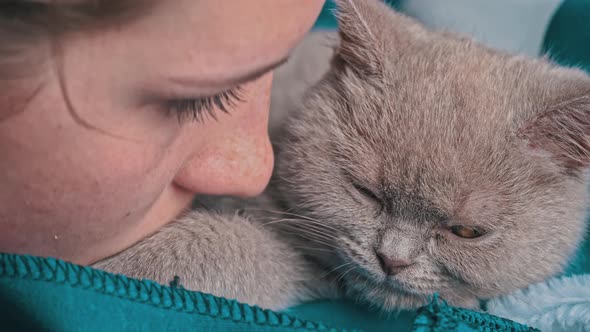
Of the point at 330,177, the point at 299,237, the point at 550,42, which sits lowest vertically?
the point at 299,237

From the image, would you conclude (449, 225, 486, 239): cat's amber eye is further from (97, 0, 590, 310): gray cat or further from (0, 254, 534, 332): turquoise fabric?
(0, 254, 534, 332): turquoise fabric

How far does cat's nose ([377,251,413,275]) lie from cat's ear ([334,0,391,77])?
0.30m

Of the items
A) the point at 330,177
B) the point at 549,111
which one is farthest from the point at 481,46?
the point at 330,177

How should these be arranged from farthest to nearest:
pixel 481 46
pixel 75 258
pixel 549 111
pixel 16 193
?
1. pixel 481 46
2. pixel 549 111
3. pixel 75 258
4. pixel 16 193

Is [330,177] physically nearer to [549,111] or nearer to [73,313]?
[549,111]

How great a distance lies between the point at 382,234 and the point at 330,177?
0.41 feet

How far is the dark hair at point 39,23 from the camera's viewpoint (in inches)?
18.5

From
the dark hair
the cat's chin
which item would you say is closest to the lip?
the cat's chin

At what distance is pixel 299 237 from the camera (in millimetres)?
999

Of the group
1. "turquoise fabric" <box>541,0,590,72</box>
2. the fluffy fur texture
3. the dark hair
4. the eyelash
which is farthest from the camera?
"turquoise fabric" <box>541,0,590,72</box>

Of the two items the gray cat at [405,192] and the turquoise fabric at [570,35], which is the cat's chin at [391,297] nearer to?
the gray cat at [405,192]

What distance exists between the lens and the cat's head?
0.84 metres

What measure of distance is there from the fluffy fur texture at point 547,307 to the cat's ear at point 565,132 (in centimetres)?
22

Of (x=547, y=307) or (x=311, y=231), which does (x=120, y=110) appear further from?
(x=547, y=307)
